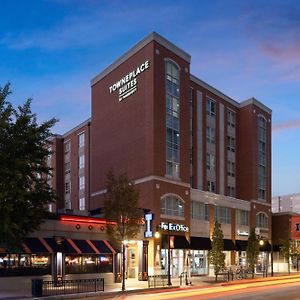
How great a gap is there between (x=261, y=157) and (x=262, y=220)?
400 inches

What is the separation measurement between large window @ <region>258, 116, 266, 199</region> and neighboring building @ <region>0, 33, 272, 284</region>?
162mm

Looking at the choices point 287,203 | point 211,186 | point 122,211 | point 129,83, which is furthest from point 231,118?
point 287,203

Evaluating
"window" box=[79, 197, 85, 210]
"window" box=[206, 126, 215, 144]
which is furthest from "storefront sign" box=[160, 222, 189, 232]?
"window" box=[79, 197, 85, 210]

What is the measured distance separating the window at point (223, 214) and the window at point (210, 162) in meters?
6.00

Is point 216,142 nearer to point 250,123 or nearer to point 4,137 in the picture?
point 250,123

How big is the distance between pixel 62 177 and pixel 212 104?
37051mm

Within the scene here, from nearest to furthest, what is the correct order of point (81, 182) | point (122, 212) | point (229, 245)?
point (122, 212), point (229, 245), point (81, 182)

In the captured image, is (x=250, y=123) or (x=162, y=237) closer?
(x=162, y=237)

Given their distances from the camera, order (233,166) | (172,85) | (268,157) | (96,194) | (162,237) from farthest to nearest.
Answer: (268,157), (233,166), (96,194), (172,85), (162,237)

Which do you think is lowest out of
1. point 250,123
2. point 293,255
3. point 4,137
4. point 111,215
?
point 293,255

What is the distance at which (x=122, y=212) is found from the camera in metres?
40.4

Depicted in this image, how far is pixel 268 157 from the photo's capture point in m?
82.1

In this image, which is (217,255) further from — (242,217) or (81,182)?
(81,182)

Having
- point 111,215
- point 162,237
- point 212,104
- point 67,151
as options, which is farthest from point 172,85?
point 67,151
